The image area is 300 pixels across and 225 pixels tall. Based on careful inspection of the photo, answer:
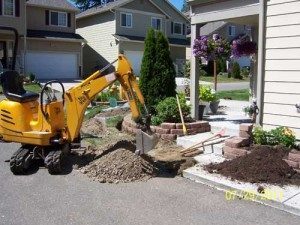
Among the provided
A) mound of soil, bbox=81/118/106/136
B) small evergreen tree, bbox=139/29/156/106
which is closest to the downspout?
small evergreen tree, bbox=139/29/156/106

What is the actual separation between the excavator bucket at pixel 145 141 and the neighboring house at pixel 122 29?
27.5m

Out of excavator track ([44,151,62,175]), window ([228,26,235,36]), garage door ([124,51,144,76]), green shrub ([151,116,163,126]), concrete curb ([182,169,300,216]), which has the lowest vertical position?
concrete curb ([182,169,300,216])

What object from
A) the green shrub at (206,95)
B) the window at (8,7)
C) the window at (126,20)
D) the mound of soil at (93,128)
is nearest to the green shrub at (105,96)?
the mound of soil at (93,128)

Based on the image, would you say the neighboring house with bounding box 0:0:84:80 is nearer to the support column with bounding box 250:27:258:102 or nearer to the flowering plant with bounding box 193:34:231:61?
the support column with bounding box 250:27:258:102

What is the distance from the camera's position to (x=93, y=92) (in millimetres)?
6879

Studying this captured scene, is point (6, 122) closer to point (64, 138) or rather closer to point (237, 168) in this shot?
point (64, 138)

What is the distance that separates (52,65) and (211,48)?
2471 cm

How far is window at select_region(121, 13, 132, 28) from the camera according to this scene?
34850mm

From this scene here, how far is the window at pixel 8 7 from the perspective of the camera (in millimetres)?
28938

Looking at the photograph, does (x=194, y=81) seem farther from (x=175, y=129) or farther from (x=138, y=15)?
(x=138, y=15)

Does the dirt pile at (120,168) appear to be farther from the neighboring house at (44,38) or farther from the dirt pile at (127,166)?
the neighboring house at (44,38)

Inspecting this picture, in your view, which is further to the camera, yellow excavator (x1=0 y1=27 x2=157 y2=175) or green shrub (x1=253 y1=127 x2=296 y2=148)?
yellow excavator (x1=0 y1=27 x2=157 y2=175)

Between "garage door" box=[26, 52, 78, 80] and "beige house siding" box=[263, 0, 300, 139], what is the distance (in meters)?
25.8

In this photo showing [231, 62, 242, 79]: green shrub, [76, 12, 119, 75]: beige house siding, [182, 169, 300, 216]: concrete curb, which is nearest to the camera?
[182, 169, 300, 216]: concrete curb
